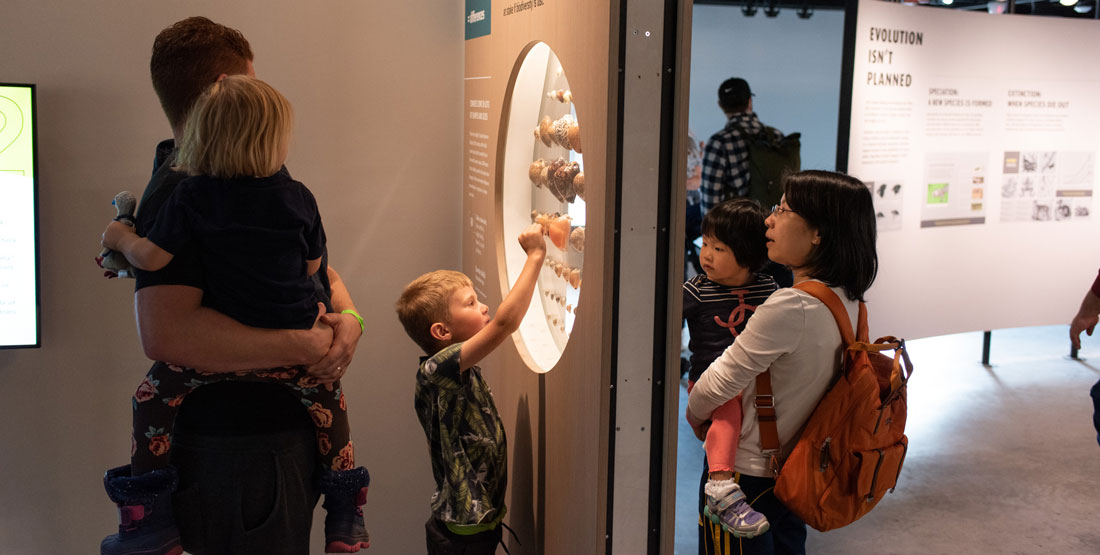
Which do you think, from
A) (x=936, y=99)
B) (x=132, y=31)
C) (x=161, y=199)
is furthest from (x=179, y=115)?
(x=936, y=99)

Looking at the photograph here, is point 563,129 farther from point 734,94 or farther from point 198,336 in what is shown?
point 734,94

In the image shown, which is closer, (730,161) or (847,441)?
(847,441)

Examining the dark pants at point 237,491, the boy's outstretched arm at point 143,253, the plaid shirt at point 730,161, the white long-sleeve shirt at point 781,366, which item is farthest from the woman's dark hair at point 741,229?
the plaid shirt at point 730,161

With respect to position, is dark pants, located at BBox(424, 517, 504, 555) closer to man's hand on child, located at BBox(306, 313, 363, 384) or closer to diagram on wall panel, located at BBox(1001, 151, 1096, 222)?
man's hand on child, located at BBox(306, 313, 363, 384)

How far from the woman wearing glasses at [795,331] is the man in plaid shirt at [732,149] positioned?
2.94 meters

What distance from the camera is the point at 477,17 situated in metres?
3.09

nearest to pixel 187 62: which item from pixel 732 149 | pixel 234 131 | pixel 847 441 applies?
pixel 234 131

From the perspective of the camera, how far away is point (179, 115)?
193 centimetres

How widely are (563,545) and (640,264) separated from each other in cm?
79

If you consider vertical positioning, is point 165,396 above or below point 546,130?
below

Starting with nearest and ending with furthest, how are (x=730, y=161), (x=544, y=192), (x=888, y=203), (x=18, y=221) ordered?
Answer: (x=544, y=192), (x=18, y=221), (x=888, y=203), (x=730, y=161)

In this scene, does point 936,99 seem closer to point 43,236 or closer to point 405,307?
point 405,307

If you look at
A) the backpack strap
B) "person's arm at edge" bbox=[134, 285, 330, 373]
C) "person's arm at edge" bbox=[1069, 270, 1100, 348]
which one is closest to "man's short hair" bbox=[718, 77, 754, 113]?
"person's arm at edge" bbox=[1069, 270, 1100, 348]

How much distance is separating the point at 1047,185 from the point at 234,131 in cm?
544
